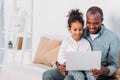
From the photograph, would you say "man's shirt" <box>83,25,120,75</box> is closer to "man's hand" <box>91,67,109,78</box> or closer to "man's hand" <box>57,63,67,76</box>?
"man's hand" <box>91,67,109,78</box>

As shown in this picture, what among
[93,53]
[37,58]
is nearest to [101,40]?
[93,53]

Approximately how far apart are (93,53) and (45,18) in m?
1.98

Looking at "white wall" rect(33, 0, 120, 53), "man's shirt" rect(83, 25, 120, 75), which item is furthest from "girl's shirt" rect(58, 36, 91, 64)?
"white wall" rect(33, 0, 120, 53)

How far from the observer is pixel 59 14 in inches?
157

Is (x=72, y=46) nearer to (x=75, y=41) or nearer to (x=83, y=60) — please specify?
(x=75, y=41)

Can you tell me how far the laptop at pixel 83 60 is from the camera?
91.4 inches

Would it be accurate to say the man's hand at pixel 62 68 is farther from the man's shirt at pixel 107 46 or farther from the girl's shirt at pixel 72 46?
the man's shirt at pixel 107 46

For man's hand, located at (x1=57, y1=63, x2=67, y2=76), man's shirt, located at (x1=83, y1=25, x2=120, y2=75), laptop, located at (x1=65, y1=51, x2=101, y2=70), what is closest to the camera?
laptop, located at (x1=65, y1=51, x2=101, y2=70)

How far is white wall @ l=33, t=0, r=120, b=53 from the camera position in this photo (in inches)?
129

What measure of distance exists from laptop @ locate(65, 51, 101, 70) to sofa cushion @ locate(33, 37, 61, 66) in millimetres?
1005

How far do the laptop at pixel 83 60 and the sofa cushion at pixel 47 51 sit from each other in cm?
101

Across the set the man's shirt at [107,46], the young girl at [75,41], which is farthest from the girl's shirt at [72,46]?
the man's shirt at [107,46]

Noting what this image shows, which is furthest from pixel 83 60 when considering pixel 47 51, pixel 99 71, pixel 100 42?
pixel 47 51

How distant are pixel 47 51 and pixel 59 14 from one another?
0.67 metres
